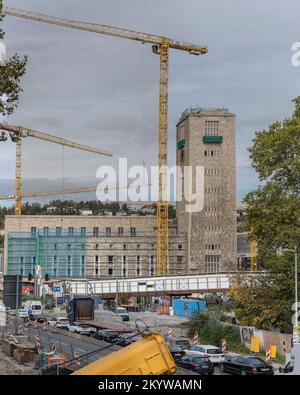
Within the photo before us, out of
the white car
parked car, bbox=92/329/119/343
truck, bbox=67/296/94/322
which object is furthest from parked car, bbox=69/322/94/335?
the white car

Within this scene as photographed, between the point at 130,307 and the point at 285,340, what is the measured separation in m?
70.0

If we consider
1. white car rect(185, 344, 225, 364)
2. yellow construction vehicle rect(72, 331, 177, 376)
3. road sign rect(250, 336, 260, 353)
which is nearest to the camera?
yellow construction vehicle rect(72, 331, 177, 376)

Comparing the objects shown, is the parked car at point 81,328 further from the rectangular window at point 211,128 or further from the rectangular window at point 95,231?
the rectangular window at point 211,128

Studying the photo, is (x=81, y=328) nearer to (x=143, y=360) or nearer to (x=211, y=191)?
(x=143, y=360)

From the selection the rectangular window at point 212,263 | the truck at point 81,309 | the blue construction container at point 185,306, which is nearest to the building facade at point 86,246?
the rectangular window at point 212,263

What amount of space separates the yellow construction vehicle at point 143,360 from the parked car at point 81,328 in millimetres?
41980

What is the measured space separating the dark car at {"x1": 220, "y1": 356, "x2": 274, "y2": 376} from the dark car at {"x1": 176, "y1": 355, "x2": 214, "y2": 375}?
1.14 m

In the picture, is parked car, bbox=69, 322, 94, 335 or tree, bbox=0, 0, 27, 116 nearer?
tree, bbox=0, 0, 27, 116

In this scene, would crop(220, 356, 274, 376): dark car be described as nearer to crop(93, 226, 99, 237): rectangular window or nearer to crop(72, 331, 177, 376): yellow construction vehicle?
crop(72, 331, 177, 376): yellow construction vehicle

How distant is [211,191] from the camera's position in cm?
16125

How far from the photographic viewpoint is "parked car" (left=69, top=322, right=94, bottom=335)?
57963mm

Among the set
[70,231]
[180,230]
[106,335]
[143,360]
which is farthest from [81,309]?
[180,230]

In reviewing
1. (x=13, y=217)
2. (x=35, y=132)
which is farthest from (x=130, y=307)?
(x=35, y=132)

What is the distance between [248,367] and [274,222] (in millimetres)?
17031
